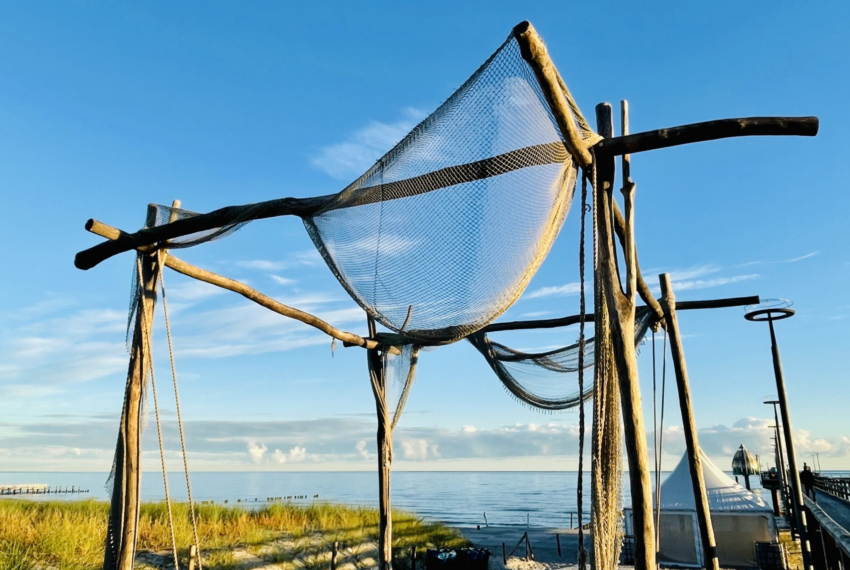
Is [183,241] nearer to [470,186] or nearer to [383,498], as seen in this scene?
[470,186]

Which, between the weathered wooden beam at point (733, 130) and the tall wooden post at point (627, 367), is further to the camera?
the tall wooden post at point (627, 367)

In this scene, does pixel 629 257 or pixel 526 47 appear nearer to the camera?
pixel 526 47

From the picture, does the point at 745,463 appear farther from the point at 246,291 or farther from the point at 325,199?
the point at 325,199

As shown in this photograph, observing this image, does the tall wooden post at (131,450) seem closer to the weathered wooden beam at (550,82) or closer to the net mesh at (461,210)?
the net mesh at (461,210)

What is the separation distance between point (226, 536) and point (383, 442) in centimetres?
446

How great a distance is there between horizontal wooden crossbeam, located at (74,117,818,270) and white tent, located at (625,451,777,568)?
10.8m

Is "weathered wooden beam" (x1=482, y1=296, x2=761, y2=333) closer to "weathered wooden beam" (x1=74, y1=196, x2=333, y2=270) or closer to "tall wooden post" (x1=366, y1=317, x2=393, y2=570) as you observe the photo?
"tall wooden post" (x1=366, y1=317, x2=393, y2=570)

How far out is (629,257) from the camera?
423 centimetres

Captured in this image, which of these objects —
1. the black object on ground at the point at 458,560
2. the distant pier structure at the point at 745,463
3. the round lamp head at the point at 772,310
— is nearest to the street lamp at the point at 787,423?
the round lamp head at the point at 772,310

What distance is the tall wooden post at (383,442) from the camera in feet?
23.8

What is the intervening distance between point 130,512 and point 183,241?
1.91 m

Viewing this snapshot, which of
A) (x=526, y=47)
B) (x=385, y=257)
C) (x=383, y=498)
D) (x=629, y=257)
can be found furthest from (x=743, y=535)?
(x=526, y=47)

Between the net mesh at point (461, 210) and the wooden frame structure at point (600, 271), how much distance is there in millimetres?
166

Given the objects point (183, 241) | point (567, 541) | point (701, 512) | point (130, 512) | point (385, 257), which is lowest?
point (567, 541)
